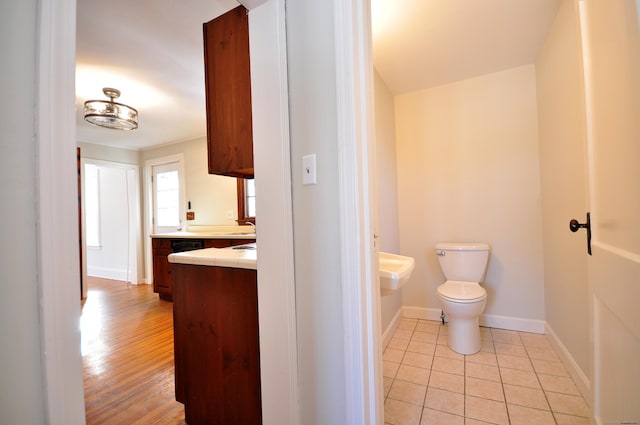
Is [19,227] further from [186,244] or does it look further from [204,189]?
[204,189]

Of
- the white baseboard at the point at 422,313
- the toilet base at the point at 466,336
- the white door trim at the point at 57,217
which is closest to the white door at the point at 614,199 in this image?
the toilet base at the point at 466,336

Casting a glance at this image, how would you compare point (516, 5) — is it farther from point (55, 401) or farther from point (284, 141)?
point (55, 401)

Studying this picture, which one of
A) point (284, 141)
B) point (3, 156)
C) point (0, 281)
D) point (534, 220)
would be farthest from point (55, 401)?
point (534, 220)

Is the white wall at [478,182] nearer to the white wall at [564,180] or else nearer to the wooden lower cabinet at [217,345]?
the white wall at [564,180]

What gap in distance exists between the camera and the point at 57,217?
436mm

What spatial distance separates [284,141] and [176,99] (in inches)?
94.2

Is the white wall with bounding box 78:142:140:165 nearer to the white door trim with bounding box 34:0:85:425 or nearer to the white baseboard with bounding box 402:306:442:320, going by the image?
the white door trim with bounding box 34:0:85:425

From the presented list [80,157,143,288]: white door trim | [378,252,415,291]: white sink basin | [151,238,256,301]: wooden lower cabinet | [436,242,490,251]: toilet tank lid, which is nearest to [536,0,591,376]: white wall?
[436,242,490,251]: toilet tank lid

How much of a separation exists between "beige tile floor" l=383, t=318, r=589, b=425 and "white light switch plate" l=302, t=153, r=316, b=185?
4.21 feet

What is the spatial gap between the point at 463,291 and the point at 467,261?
36 centimetres

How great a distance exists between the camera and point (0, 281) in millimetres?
386

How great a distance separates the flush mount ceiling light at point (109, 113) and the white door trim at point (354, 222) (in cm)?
247

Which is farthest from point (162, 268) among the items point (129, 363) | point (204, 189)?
point (129, 363)

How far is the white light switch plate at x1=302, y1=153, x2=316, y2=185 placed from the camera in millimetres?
979
